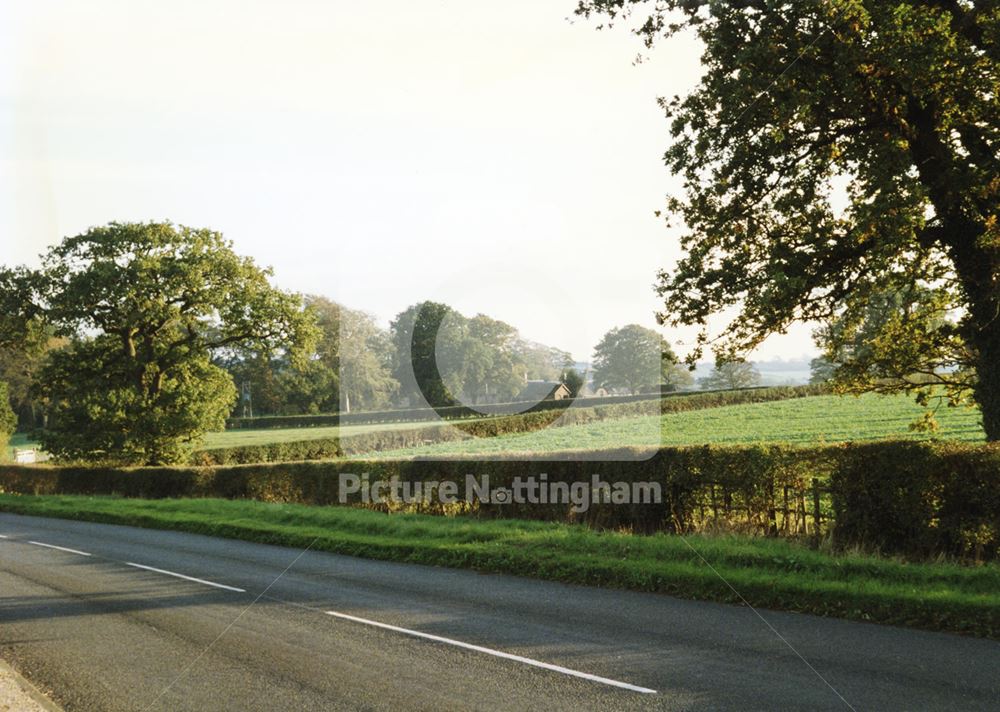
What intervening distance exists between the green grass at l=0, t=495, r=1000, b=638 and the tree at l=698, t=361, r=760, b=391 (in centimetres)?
4661

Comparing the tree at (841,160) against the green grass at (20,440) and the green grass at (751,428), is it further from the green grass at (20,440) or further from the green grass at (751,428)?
the green grass at (20,440)

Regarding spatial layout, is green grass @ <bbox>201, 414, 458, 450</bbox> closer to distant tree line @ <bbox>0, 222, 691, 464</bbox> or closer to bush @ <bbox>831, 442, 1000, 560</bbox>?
distant tree line @ <bbox>0, 222, 691, 464</bbox>

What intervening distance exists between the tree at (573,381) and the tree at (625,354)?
2.80 feet

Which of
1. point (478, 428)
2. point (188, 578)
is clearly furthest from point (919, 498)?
point (478, 428)

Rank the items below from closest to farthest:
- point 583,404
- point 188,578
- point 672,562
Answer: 1. point 672,562
2. point 188,578
3. point 583,404

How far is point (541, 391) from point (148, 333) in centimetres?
2202

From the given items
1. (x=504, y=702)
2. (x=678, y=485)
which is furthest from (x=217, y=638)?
(x=678, y=485)

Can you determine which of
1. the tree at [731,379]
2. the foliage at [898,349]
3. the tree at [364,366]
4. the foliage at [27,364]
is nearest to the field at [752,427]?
the tree at [364,366]

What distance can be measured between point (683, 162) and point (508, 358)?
1288cm

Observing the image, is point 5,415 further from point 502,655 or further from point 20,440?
point 502,655

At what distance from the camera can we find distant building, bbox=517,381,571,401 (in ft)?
105

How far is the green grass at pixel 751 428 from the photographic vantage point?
108 ft

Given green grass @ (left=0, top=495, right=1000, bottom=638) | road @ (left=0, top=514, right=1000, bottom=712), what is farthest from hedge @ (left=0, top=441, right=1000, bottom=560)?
road @ (left=0, top=514, right=1000, bottom=712)

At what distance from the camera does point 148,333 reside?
3988 cm
